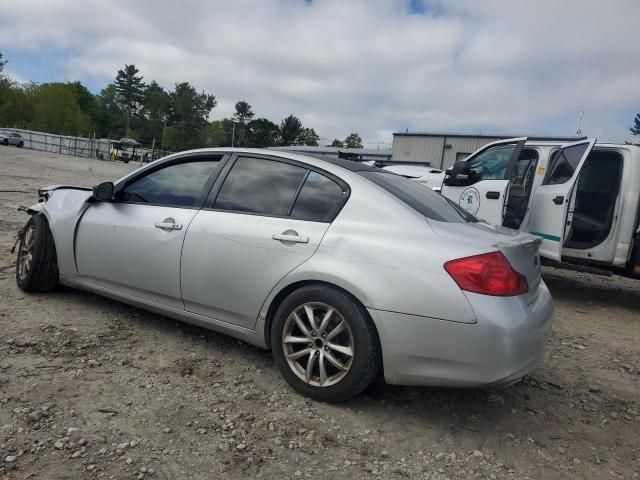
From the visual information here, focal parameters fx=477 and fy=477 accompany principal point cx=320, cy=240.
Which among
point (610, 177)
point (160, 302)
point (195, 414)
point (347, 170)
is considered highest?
point (610, 177)

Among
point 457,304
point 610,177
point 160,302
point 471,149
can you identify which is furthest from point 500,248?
point 471,149

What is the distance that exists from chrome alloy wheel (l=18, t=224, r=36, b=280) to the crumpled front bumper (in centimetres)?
312

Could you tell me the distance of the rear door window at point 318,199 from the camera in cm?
290

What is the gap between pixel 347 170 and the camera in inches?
121

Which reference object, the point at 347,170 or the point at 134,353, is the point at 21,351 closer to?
the point at 134,353

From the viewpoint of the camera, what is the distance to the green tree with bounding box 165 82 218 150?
306 ft

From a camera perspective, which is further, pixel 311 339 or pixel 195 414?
pixel 311 339

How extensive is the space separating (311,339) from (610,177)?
546cm

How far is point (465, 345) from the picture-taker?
2389mm

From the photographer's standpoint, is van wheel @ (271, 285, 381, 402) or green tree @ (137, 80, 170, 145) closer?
van wheel @ (271, 285, 381, 402)

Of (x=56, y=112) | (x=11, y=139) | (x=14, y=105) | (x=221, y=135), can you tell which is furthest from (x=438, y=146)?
(x=221, y=135)

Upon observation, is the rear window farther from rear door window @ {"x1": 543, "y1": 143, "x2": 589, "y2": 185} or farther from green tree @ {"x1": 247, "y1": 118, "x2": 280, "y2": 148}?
green tree @ {"x1": 247, "y1": 118, "x2": 280, "y2": 148}

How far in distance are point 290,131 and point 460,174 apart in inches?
3590

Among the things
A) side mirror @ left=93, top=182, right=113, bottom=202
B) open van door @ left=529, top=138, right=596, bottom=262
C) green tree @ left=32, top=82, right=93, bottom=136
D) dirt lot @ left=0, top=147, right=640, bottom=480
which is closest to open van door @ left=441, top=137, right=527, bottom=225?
open van door @ left=529, top=138, right=596, bottom=262
